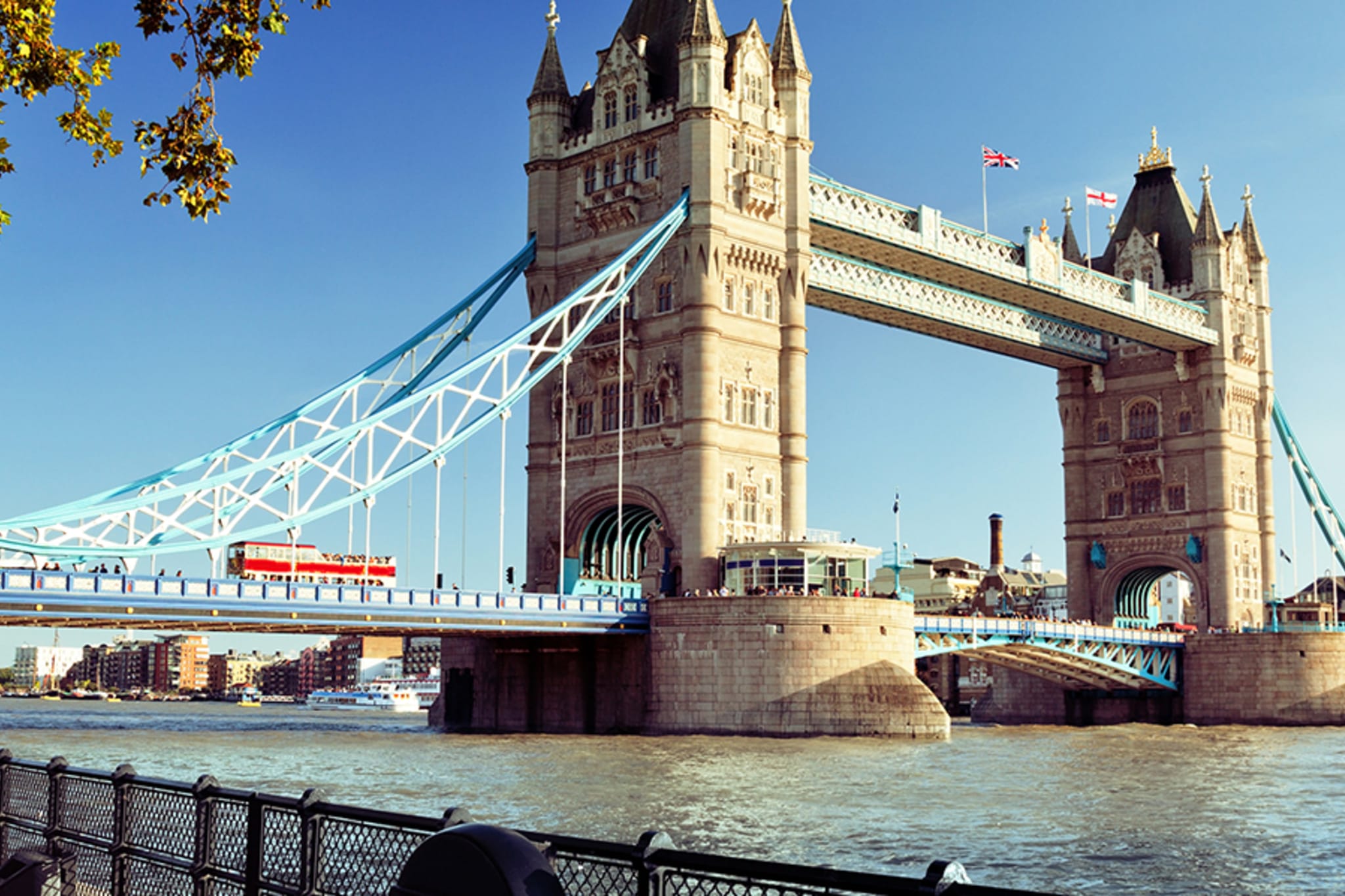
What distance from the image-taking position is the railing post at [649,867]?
611 cm

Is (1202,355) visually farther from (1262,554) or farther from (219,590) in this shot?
(219,590)

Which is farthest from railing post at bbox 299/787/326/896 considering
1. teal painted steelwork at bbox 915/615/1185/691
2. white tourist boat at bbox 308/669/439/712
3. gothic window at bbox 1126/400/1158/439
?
white tourist boat at bbox 308/669/439/712

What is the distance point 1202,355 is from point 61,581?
5530 centimetres

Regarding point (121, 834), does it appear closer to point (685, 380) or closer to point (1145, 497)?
point (685, 380)

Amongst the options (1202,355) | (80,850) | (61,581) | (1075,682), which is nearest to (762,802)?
(80,850)

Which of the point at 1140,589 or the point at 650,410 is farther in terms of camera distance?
the point at 1140,589

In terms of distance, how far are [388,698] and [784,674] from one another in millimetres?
84941

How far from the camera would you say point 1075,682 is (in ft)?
235

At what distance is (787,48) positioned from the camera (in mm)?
56156

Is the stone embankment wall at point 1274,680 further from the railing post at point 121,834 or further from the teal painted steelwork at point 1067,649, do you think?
the railing post at point 121,834

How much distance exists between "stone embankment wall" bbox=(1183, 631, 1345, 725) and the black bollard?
2533 inches

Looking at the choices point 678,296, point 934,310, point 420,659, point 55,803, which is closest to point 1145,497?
point 934,310

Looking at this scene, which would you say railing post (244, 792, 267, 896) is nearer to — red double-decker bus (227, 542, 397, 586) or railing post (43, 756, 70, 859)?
railing post (43, 756, 70, 859)

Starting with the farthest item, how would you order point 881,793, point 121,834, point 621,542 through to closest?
point 621,542 → point 881,793 → point 121,834
